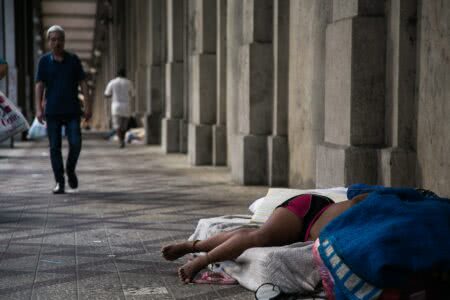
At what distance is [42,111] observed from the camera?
8.97 m

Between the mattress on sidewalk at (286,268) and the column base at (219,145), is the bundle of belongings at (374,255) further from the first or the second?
the column base at (219,145)

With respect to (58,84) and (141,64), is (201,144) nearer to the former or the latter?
(58,84)

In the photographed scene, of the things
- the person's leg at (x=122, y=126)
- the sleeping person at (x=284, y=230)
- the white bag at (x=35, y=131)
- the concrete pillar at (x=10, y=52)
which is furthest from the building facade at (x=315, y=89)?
the white bag at (x=35, y=131)

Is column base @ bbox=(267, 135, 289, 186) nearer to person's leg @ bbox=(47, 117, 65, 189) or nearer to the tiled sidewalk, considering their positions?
the tiled sidewalk

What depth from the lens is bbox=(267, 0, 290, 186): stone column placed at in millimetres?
9711

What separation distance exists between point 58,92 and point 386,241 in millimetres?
5835

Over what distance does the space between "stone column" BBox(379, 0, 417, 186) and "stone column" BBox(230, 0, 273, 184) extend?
11.6ft

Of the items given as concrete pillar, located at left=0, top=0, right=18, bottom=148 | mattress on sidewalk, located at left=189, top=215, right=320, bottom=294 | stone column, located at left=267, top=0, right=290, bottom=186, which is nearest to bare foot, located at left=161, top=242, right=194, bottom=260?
A: mattress on sidewalk, located at left=189, top=215, right=320, bottom=294

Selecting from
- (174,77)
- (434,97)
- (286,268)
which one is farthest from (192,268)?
(174,77)

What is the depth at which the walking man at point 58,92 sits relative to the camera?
28.9 ft

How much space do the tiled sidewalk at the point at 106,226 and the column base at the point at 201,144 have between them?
290 millimetres

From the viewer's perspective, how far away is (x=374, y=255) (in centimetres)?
374

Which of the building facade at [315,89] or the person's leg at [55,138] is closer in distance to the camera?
the building facade at [315,89]

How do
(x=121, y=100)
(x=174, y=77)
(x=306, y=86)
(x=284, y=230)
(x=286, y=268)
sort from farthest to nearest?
1. (x=121, y=100)
2. (x=174, y=77)
3. (x=306, y=86)
4. (x=284, y=230)
5. (x=286, y=268)
